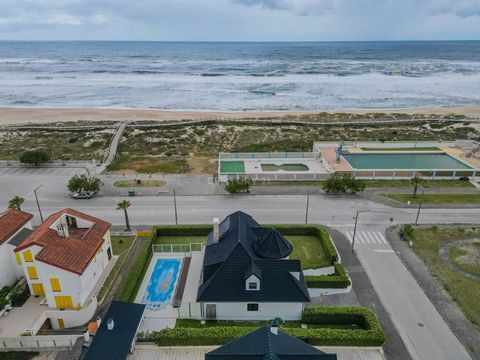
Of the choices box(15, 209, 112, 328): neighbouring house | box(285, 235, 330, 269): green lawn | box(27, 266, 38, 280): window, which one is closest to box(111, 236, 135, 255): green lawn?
box(15, 209, 112, 328): neighbouring house

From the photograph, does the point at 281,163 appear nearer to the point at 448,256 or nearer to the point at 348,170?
the point at 348,170

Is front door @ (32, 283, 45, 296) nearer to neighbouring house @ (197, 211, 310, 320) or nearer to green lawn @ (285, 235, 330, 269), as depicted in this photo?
neighbouring house @ (197, 211, 310, 320)

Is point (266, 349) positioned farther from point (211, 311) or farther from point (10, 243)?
point (10, 243)

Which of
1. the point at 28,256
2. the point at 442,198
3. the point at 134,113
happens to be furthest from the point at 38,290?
the point at 134,113

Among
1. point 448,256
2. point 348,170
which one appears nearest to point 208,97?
point 348,170

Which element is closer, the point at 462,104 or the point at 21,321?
the point at 21,321
